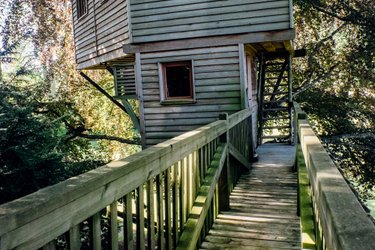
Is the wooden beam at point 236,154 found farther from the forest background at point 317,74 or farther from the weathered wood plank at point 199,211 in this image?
the forest background at point 317,74

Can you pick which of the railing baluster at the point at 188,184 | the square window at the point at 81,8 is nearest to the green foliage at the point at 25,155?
the railing baluster at the point at 188,184

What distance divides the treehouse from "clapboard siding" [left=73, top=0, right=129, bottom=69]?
39 millimetres

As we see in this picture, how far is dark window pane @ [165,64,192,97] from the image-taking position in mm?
9523

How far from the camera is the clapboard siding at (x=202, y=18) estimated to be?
26.6ft

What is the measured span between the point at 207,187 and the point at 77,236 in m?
2.30

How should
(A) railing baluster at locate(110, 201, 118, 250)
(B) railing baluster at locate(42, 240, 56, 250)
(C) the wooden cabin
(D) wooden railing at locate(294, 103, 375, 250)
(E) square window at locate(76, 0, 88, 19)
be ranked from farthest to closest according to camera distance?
(E) square window at locate(76, 0, 88, 19) → (C) the wooden cabin → (A) railing baluster at locate(110, 201, 118, 250) → (B) railing baluster at locate(42, 240, 56, 250) → (D) wooden railing at locate(294, 103, 375, 250)

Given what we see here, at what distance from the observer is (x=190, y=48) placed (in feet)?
29.6

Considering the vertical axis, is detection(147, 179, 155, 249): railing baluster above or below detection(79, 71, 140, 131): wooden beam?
below

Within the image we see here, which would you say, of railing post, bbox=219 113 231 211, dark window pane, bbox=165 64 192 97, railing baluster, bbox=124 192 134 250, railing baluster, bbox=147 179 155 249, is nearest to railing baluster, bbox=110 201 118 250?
railing baluster, bbox=124 192 134 250

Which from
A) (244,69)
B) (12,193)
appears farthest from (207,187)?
(244,69)

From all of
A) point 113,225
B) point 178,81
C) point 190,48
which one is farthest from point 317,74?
point 113,225

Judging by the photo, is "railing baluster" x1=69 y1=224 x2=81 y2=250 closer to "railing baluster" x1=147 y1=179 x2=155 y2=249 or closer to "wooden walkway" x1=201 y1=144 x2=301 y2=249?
"railing baluster" x1=147 y1=179 x2=155 y2=249

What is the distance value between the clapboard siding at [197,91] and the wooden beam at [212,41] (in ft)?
0.54

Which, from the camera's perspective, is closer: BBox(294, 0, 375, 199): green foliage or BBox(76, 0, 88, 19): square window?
BBox(76, 0, 88, 19): square window
